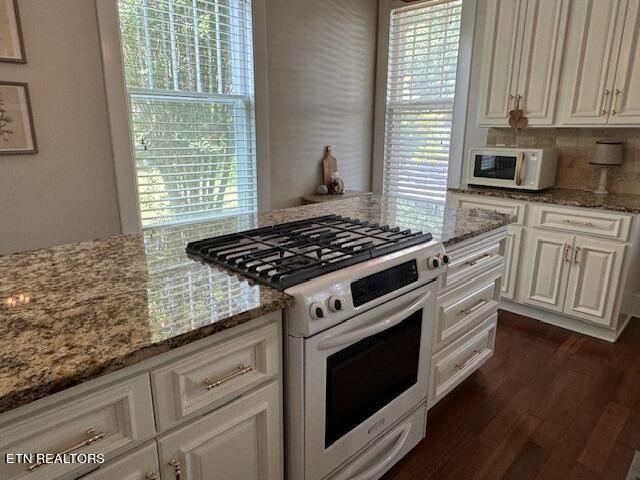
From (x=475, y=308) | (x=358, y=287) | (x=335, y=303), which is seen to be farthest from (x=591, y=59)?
(x=335, y=303)

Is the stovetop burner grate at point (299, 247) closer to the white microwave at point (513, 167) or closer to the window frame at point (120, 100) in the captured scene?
the window frame at point (120, 100)

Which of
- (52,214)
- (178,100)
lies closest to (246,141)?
(178,100)

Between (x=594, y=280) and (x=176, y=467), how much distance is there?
107 inches

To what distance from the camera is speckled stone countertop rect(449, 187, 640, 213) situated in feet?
8.34

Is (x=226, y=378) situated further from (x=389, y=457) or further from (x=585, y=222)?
(x=585, y=222)

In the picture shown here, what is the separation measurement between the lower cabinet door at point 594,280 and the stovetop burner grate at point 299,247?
5.36 ft

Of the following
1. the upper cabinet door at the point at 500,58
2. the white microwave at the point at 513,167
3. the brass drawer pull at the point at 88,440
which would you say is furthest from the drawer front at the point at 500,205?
the brass drawer pull at the point at 88,440

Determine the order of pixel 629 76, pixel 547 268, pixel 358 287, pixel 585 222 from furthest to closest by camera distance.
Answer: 1. pixel 547 268
2. pixel 585 222
3. pixel 629 76
4. pixel 358 287

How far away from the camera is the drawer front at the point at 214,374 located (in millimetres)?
918

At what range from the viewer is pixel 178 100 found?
2.90m

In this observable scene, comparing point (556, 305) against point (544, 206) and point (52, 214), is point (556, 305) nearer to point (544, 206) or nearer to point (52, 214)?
point (544, 206)

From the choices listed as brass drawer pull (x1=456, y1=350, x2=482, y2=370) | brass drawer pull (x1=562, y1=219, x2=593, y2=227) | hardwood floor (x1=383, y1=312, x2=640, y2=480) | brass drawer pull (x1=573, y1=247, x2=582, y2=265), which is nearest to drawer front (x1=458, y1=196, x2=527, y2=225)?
brass drawer pull (x1=562, y1=219, x2=593, y2=227)

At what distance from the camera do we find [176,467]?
96 centimetres

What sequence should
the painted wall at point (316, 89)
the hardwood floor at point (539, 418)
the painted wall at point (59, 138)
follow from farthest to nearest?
the painted wall at point (316, 89)
the painted wall at point (59, 138)
the hardwood floor at point (539, 418)
